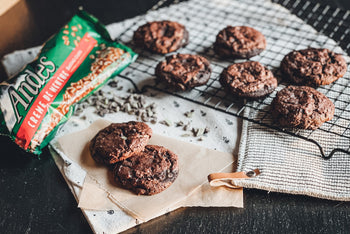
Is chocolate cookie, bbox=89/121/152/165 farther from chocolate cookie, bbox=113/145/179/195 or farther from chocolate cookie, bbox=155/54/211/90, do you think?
chocolate cookie, bbox=155/54/211/90

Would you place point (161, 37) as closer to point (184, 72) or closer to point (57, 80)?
point (184, 72)

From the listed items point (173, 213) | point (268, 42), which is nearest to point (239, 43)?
point (268, 42)

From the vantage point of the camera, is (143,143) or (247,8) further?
(247,8)

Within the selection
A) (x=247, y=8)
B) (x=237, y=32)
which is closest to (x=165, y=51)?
(x=237, y=32)

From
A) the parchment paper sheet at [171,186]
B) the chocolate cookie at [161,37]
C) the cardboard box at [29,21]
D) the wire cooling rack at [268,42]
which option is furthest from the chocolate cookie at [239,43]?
the cardboard box at [29,21]

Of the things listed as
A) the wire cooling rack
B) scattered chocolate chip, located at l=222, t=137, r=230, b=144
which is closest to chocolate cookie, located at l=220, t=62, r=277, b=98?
the wire cooling rack

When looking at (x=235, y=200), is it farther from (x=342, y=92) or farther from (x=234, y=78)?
(x=342, y=92)
